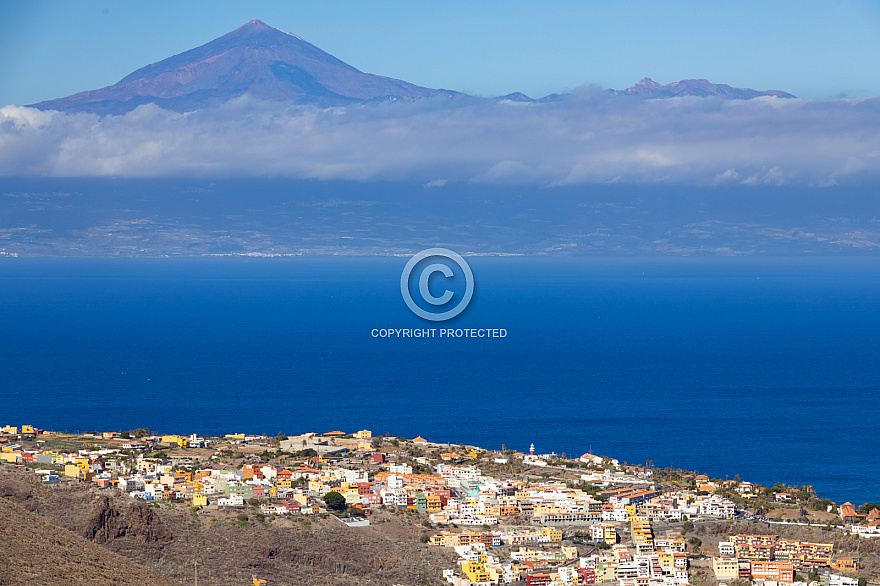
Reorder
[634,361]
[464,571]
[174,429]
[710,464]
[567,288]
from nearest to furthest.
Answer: [464,571] < [710,464] < [174,429] < [634,361] < [567,288]

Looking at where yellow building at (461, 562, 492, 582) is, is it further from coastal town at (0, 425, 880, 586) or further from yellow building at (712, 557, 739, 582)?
yellow building at (712, 557, 739, 582)

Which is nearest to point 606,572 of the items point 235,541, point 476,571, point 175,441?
point 476,571

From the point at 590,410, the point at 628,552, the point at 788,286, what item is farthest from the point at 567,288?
the point at 628,552

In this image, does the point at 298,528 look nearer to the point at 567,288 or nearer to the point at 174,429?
the point at 174,429

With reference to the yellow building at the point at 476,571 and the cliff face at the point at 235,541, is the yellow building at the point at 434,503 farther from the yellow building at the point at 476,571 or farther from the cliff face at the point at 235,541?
the yellow building at the point at 476,571

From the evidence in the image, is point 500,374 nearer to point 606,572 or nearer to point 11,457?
point 11,457

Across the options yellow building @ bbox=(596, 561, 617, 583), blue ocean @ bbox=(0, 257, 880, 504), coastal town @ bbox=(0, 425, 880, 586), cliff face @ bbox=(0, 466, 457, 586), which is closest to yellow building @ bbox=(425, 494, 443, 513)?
coastal town @ bbox=(0, 425, 880, 586)
